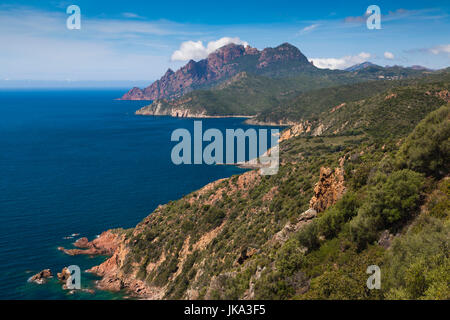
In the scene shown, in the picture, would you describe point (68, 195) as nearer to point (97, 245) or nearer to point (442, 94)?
point (97, 245)

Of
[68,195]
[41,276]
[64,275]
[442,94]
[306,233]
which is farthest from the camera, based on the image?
[442,94]

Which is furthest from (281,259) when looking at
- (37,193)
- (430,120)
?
(37,193)

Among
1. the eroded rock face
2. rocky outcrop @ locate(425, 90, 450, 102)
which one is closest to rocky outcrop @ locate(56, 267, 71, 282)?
the eroded rock face

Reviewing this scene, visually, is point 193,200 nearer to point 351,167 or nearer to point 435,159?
point 351,167

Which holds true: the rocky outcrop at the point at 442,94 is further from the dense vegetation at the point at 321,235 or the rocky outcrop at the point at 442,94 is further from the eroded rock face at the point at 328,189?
the eroded rock face at the point at 328,189

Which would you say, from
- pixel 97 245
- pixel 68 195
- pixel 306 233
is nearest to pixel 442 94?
pixel 306 233

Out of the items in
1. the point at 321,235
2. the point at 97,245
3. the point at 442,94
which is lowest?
the point at 97,245
